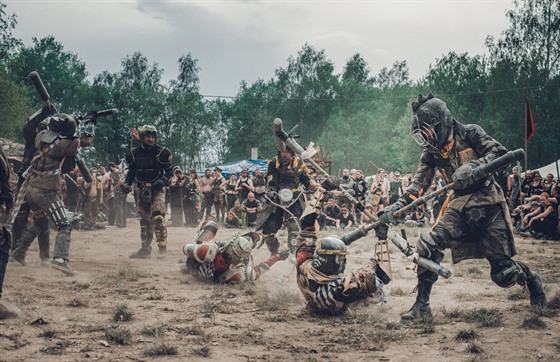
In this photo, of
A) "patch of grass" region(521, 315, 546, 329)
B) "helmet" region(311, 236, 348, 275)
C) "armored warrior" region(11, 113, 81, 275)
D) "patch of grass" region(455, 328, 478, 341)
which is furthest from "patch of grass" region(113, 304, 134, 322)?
"patch of grass" region(521, 315, 546, 329)

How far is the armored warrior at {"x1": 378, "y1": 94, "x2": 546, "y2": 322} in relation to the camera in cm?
575

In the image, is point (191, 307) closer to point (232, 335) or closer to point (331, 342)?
point (232, 335)

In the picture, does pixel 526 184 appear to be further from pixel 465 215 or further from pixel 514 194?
pixel 465 215

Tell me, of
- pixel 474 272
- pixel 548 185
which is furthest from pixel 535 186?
pixel 474 272

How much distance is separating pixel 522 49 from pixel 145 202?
38781mm

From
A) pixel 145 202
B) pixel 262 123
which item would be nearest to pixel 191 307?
pixel 145 202

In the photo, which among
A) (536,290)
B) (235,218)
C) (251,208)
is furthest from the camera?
(235,218)

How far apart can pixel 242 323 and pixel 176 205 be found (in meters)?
13.7

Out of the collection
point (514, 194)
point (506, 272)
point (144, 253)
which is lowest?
point (144, 253)

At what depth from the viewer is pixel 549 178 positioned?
16828mm

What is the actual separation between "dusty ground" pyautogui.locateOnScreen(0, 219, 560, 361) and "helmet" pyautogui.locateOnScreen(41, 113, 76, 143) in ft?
6.57

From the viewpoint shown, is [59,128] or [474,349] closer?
[474,349]

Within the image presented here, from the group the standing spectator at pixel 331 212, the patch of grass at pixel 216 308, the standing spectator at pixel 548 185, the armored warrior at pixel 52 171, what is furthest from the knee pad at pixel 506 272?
the standing spectator at pixel 331 212

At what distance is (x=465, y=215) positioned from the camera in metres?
5.88
